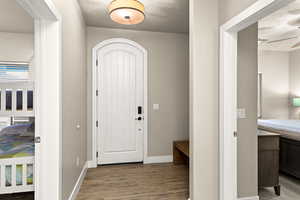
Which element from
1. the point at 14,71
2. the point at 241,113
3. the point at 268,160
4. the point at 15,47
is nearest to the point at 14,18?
the point at 15,47

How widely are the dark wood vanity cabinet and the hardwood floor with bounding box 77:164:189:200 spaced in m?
1.06

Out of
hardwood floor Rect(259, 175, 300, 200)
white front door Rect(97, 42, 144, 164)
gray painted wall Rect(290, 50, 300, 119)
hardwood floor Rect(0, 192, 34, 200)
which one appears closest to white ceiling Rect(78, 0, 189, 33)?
white front door Rect(97, 42, 144, 164)

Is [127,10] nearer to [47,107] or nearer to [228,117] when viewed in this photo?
[47,107]

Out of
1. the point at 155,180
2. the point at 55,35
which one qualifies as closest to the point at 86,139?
the point at 155,180

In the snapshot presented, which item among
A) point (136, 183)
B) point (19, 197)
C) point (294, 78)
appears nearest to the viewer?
point (19, 197)

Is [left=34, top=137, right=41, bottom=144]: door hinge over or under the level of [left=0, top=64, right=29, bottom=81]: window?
under

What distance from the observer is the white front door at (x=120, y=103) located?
11.0 ft

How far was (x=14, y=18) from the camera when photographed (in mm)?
2922

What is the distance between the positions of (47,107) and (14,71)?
10.4ft

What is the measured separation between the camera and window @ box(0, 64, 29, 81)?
148 inches

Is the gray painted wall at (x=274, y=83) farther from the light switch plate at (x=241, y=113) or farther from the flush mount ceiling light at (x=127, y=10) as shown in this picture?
the flush mount ceiling light at (x=127, y=10)

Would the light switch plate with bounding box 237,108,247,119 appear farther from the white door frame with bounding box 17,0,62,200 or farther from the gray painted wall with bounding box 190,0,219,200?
the white door frame with bounding box 17,0,62,200

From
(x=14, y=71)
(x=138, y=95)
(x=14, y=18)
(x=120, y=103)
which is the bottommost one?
(x=120, y=103)

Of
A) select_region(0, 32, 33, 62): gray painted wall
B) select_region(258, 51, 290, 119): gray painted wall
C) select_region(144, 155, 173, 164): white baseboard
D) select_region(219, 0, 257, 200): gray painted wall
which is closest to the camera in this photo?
select_region(219, 0, 257, 200): gray painted wall
